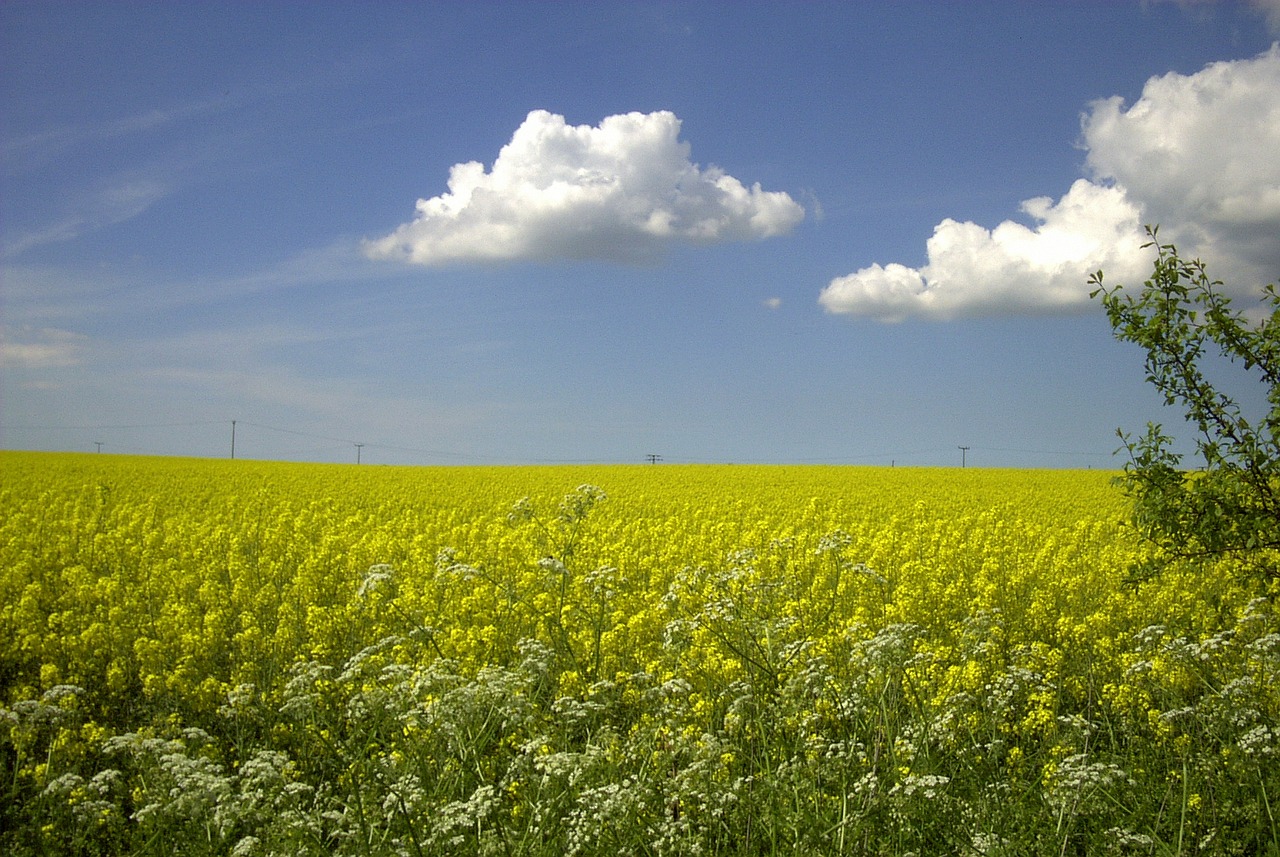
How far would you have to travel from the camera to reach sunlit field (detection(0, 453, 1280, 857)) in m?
3.71

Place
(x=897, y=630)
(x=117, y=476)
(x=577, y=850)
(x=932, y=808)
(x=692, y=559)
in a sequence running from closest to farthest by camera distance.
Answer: (x=577, y=850)
(x=932, y=808)
(x=897, y=630)
(x=692, y=559)
(x=117, y=476)

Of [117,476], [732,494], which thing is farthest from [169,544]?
[117,476]

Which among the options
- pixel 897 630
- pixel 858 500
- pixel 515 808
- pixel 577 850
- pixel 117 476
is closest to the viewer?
pixel 577 850

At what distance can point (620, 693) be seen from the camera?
6.44 m

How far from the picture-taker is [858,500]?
22219 mm

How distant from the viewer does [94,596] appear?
30.9ft

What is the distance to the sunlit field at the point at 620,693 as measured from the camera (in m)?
3.71

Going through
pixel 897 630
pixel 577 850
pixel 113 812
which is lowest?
pixel 113 812

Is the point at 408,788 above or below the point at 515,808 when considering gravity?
above

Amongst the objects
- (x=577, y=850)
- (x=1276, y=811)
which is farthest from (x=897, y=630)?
(x=1276, y=811)

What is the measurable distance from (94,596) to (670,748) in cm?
799

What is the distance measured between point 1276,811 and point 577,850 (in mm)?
3490

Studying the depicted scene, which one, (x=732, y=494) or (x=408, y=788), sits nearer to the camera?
(x=408, y=788)

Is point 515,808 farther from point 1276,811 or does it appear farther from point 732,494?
point 732,494
